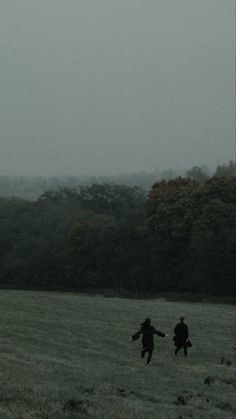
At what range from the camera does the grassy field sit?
1625cm

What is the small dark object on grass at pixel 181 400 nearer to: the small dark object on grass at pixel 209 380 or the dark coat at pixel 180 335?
the small dark object on grass at pixel 209 380

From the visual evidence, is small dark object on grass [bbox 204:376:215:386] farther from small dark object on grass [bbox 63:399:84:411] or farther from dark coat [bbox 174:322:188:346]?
small dark object on grass [bbox 63:399:84:411]

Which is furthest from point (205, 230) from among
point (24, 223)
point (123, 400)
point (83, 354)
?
point (123, 400)

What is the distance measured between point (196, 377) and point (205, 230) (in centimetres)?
5302

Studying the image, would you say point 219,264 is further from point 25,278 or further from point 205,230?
point 25,278

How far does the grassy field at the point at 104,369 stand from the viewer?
16250 millimetres

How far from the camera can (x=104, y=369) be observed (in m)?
24.1

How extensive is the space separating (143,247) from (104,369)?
6205 centimetres

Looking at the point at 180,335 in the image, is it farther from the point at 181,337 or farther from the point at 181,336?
the point at 181,337

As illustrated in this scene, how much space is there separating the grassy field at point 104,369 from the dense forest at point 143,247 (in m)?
32.5

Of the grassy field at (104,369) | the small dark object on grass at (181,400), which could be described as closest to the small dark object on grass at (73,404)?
the grassy field at (104,369)

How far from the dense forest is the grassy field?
3253 centimetres

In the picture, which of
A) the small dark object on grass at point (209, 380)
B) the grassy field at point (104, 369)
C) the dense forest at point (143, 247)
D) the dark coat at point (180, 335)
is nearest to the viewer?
the grassy field at point (104, 369)

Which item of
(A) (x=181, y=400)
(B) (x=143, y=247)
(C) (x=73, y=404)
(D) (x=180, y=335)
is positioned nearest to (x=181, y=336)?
(D) (x=180, y=335)
